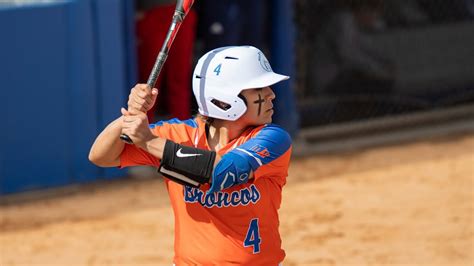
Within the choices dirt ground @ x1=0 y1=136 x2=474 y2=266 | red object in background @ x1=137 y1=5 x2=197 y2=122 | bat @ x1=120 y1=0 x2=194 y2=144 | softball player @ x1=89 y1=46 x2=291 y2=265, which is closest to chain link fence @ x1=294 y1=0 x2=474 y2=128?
dirt ground @ x1=0 y1=136 x2=474 y2=266

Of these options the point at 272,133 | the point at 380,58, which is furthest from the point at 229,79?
the point at 380,58

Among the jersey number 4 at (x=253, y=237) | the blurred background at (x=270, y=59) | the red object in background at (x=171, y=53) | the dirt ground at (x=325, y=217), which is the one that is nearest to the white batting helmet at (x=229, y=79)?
the jersey number 4 at (x=253, y=237)

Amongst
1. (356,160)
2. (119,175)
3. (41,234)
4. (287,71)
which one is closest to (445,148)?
(356,160)

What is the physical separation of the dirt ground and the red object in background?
0.83 m

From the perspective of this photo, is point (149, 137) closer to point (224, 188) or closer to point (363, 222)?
point (224, 188)

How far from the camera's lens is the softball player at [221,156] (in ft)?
11.8

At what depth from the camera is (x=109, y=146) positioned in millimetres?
3822

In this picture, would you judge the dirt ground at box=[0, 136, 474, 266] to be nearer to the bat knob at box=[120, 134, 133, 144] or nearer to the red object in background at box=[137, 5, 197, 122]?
the red object in background at box=[137, 5, 197, 122]

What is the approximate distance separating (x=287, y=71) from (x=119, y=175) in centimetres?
185

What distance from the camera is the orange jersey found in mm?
3826

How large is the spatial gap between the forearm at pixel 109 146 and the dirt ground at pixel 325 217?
257cm

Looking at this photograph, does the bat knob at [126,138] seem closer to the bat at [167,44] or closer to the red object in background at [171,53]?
the bat at [167,44]

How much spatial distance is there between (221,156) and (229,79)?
30 cm

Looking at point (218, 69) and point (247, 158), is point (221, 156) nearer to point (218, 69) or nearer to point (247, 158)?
point (247, 158)
